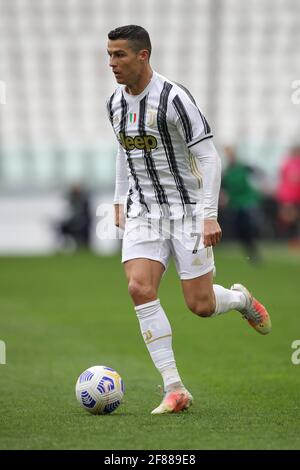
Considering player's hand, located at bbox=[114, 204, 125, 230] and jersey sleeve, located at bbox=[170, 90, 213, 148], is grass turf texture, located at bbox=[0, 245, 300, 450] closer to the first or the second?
player's hand, located at bbox=[114, 204, 125, 230]

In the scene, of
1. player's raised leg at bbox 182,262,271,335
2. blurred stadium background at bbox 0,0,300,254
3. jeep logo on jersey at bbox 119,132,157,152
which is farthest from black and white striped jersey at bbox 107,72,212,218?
blurred stadium background at bbox 0,0,300,254

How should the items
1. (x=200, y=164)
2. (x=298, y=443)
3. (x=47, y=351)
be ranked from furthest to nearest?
(x=47, y=351) < (x=200, y=164) < (x=298, y=443)

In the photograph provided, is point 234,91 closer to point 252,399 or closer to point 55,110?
point 55,110

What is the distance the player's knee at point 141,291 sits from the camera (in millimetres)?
5949

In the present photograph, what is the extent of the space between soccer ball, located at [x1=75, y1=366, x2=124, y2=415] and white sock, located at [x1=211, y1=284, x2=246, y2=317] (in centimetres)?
78

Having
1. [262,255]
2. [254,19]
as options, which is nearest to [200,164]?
[262,255]

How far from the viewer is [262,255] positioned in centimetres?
2156

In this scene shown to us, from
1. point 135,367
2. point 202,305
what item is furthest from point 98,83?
point 202,305

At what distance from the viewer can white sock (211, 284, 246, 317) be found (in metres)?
6.30

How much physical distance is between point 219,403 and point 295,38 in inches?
952

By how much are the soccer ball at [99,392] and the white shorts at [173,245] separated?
718mm

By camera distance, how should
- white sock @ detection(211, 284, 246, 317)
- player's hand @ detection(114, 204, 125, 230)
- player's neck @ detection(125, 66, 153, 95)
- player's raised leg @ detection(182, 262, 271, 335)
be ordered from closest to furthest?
player's neck @ detection(125, 66, 153, 95) < player's raised leg @ detection(182, 262, 271, 335) < white sock @ detection(211, 284, 246, 317) < player's hand @ detection(114, 204, 125, 230)

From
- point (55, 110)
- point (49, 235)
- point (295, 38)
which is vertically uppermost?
point (295, 38)

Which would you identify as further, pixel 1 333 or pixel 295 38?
pixel 295 38
